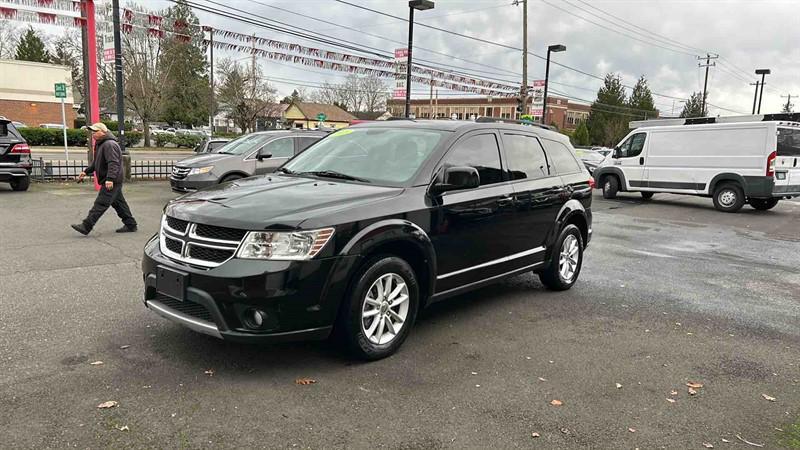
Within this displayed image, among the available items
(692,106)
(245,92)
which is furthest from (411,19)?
(692,106)

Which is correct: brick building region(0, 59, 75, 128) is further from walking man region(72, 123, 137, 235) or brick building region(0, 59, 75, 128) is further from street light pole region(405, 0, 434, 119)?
walking man region(72, 123, 137, 235)

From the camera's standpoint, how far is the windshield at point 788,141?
1426 cm

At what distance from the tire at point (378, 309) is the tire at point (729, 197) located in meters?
13.9

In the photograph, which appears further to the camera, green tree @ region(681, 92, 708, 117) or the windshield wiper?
green tree @ region(681, 92, 708, 117)

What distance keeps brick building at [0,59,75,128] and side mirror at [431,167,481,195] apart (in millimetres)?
50274

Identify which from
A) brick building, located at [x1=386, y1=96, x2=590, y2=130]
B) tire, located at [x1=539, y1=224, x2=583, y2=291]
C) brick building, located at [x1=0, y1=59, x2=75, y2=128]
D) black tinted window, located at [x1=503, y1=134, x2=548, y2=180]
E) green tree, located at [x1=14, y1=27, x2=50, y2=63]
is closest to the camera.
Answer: black tinted window, located at [x1=503, y1=134, x2=548, y2=180]

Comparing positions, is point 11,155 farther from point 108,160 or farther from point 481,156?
point 481,156

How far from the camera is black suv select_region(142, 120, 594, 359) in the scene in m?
3.67

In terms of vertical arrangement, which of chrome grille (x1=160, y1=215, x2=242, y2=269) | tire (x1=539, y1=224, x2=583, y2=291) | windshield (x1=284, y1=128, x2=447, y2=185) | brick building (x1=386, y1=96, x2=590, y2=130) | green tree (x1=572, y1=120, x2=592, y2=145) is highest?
brick building (x1=386, y1=96, x2=590, y2=130)

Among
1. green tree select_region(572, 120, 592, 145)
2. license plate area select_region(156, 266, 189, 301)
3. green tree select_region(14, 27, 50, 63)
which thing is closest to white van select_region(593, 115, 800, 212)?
license plate area select_region(156, 266, 189, 301)

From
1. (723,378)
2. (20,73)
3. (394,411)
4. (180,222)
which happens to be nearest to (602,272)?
(723,378)

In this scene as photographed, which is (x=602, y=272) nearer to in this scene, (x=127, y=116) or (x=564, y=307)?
(x=564, y=307)

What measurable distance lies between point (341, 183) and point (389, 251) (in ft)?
2.46

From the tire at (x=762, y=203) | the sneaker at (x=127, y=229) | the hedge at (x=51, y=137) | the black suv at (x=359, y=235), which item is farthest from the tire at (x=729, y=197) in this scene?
the hedge at (x=51, y=137)
